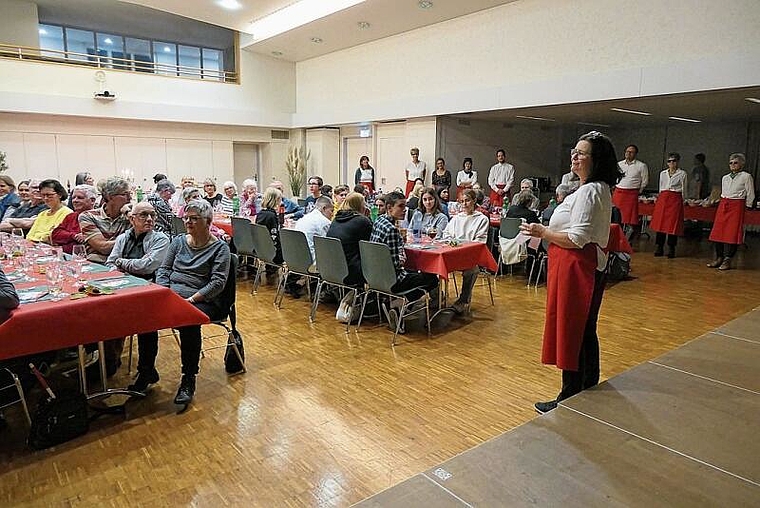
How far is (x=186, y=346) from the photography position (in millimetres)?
3377

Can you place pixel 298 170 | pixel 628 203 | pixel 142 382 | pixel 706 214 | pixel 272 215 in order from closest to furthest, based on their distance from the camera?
pixel 142 382
pixel 272 215
pixel 628 203
pixel 706 214
pixel 298 170

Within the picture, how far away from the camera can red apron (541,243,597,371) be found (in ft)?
9.27

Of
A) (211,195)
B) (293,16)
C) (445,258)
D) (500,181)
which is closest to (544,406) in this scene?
(445,258)

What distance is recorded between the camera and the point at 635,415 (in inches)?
95.3

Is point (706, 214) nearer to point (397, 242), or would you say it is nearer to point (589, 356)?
point (397, 242)

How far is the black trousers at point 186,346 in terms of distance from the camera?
3.37 m

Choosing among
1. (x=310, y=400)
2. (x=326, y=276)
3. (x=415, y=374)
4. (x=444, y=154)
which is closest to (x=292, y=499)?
(x=310, y=400)

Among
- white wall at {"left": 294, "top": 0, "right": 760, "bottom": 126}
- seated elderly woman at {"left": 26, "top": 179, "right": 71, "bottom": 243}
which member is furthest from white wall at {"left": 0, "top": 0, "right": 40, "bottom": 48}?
seated elderly woman at {"left": 26, "top": 179, "right": 71, "bottom": 243}

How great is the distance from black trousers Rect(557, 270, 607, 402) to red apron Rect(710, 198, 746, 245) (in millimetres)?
6143

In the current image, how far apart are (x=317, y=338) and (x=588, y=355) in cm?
243

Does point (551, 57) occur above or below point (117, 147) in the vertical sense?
above

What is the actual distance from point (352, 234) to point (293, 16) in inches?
315

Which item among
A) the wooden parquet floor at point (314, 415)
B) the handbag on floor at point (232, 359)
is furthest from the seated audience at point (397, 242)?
the handbag on floor at point (232, 359)

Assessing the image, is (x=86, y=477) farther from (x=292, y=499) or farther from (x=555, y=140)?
(x=555, y=140)
